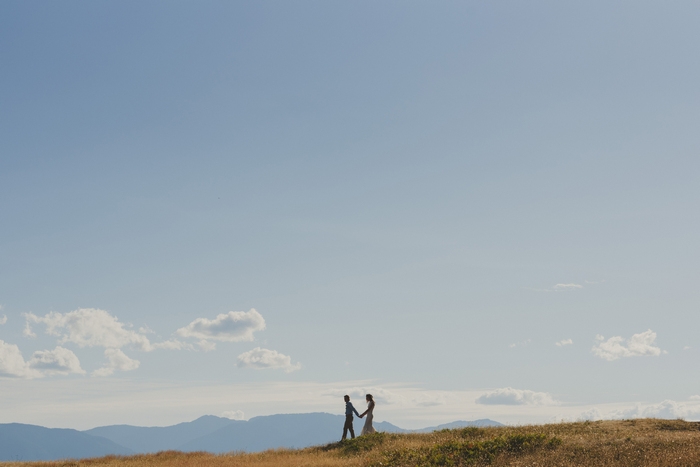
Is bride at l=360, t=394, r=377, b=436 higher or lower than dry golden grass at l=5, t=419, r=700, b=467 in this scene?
higher

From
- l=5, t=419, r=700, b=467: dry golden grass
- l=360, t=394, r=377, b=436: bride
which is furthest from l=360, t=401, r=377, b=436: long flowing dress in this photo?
l=5, t=419, r=700, b=467: dry golden grass

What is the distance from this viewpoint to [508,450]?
76.0ft

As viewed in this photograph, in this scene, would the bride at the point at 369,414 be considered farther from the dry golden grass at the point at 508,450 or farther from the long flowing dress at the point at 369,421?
the dry golden grass at the point at 508,450

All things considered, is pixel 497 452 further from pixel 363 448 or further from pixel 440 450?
pixel 363 448

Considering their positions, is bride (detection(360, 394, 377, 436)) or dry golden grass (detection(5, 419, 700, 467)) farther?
bride (detection(360, 394, 377, 436))

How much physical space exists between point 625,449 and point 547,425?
900 cm

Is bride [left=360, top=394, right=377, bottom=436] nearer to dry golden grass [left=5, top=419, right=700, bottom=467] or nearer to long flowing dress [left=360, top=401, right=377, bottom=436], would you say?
long flowing dress [left=360, top=401, right=377, bottom=436]

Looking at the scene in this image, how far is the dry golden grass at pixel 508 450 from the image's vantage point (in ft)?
67.9

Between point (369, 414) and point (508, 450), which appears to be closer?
point (508, 450)

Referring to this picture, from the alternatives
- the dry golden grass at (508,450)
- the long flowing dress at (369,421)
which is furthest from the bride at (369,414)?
the dry golden grass at (508,450)

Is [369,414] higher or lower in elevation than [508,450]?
higher

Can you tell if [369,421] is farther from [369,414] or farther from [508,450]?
[508,450]

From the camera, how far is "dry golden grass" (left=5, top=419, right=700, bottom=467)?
2069 cm

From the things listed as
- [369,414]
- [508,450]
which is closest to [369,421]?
[369,414]
